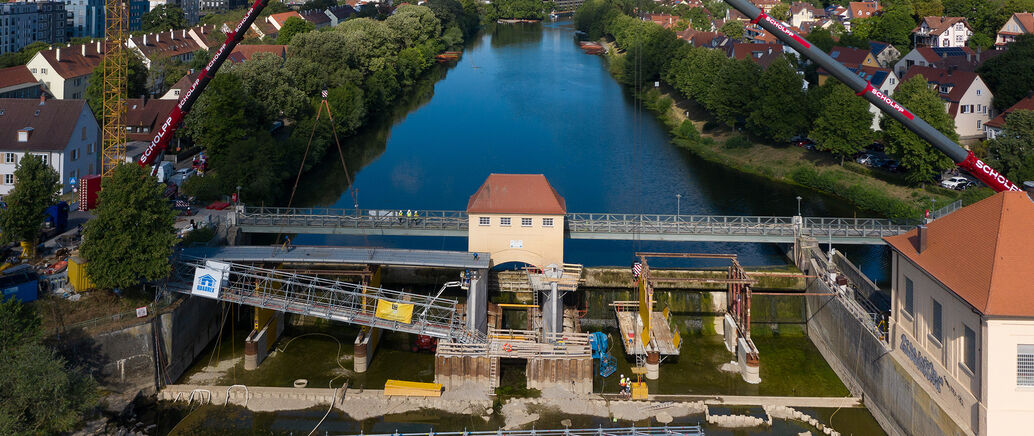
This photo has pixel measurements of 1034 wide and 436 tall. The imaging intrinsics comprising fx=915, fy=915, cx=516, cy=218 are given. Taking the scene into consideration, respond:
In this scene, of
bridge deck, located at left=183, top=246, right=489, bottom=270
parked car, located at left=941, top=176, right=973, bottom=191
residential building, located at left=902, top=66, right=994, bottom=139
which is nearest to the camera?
bridge deck, located at left=183, top=246, right=489, bottom=270

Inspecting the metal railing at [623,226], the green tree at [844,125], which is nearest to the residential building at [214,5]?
the green tree at [844,125]

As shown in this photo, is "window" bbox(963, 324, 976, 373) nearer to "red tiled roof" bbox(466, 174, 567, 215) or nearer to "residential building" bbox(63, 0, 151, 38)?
"red tiled roof" bbox(466, 174, 567, 215)

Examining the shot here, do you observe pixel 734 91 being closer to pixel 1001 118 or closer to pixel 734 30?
pixel 1001 118

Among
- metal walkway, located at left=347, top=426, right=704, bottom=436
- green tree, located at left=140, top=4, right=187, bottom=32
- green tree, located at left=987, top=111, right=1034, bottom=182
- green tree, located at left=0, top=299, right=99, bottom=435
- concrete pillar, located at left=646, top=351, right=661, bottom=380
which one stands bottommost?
metal walkway, located at left=347, top=426, right=704, bottom=436

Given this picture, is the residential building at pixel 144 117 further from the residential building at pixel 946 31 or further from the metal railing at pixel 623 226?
the residential building at pixel 946 31

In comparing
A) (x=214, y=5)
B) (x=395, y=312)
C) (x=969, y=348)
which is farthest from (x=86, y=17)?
(x=969, y=348)

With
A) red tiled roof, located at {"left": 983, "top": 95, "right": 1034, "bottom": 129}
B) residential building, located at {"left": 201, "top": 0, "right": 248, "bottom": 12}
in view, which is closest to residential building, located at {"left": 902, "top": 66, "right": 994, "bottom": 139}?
red tiled roof, located at {"left": 983, "top": 95, "right": 1034, "bottom": 129}
